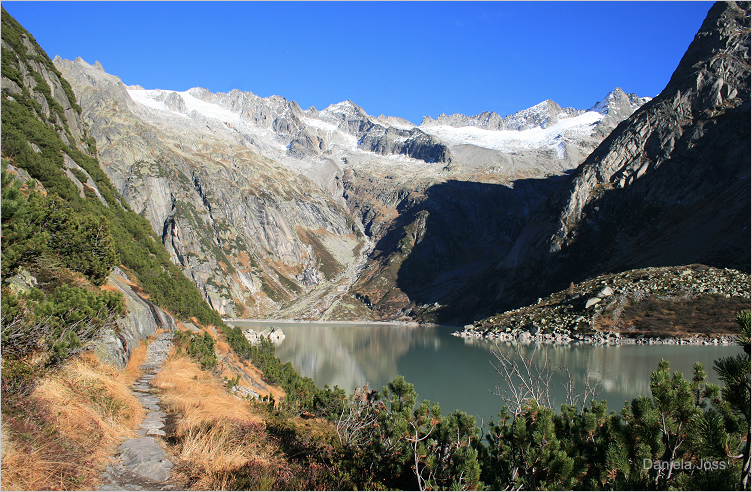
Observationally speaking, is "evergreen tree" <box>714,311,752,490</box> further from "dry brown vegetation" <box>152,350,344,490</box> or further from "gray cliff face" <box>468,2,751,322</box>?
"gray cliff face" <box>468,2,751,322</box>

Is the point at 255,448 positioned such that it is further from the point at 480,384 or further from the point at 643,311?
the point at 643,311

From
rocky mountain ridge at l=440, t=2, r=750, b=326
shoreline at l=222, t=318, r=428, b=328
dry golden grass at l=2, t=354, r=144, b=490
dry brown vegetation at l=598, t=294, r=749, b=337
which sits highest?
rocky mountain ridge at l=440, t=2, r=750, b=326

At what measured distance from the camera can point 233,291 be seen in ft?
530

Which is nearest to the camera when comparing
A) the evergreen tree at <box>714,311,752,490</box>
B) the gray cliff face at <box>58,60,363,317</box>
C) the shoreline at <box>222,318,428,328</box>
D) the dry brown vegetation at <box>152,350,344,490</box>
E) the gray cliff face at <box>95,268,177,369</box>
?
the evergreen tree at <box>714,311,752,490</box>

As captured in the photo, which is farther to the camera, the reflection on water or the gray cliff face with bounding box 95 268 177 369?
the reflection on water

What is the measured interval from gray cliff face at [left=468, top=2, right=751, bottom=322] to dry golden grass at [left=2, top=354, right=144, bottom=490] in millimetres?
101289

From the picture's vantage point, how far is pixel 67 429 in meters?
7.31

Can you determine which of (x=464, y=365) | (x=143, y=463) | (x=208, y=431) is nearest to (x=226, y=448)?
(x=208, y=431)

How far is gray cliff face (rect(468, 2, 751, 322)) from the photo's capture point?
307ft

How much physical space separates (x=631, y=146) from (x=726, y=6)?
60180mm

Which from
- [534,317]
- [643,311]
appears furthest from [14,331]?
[534,317]

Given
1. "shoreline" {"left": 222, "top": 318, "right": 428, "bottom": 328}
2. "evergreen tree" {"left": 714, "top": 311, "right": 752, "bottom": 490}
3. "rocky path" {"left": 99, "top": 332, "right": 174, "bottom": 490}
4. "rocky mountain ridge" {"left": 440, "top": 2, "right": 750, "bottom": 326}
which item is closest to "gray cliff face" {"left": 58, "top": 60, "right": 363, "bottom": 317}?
"shoreline" {"left": 222, "top": 318, "right": 428, "bottom": 328}

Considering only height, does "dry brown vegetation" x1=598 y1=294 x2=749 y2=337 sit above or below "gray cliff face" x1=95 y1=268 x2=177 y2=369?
above

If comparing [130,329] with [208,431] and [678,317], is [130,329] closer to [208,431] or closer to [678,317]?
[208,431]
